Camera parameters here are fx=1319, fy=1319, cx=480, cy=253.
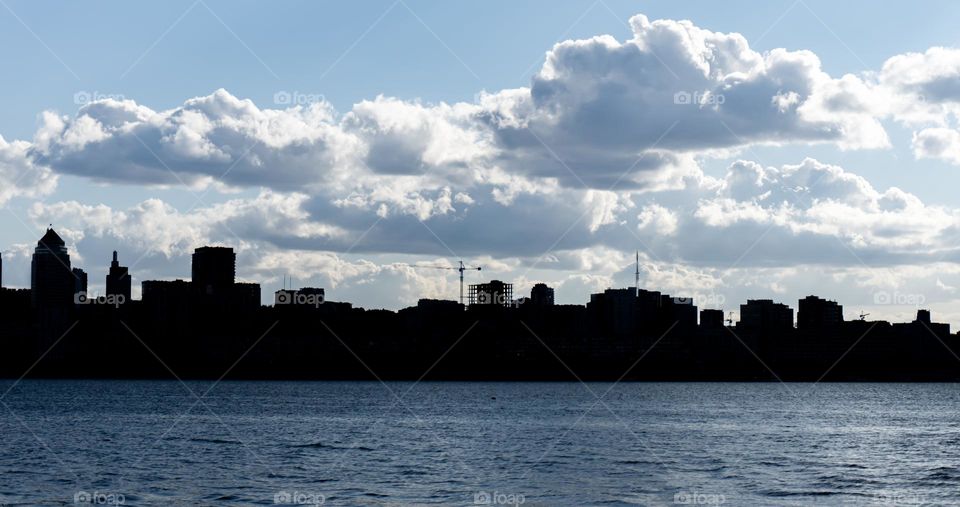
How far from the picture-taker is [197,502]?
286ft

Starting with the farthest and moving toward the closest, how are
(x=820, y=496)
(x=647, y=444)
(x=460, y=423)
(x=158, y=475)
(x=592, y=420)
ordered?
(x=592, y=420), (x=460, y=423), (x=647, y=444), (x=158, y=475), (x=820, y=496)

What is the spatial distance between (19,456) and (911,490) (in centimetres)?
7635

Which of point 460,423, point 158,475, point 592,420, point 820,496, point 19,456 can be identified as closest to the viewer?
point 820,496

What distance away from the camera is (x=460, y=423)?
6924 inches

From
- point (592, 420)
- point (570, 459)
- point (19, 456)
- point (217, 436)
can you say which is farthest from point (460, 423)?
point (19, 456)

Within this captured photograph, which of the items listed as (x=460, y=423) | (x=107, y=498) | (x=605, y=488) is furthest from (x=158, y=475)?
(x=460, y=423)

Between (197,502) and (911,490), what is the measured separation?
5263 cm

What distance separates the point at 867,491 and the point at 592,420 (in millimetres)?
91105

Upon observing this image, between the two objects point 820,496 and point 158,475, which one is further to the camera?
point 158,475

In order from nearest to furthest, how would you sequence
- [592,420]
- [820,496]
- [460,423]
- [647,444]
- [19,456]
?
[820,496], [19,456], [647,444], [460,423], [592,420]

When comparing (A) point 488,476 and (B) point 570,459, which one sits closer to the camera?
(A) point 488,476

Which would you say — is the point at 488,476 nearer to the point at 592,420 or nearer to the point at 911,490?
the point at 911,490

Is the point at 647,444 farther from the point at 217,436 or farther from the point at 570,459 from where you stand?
the point at 217,436

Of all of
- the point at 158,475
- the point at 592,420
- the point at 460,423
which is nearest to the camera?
the point at 158,475
